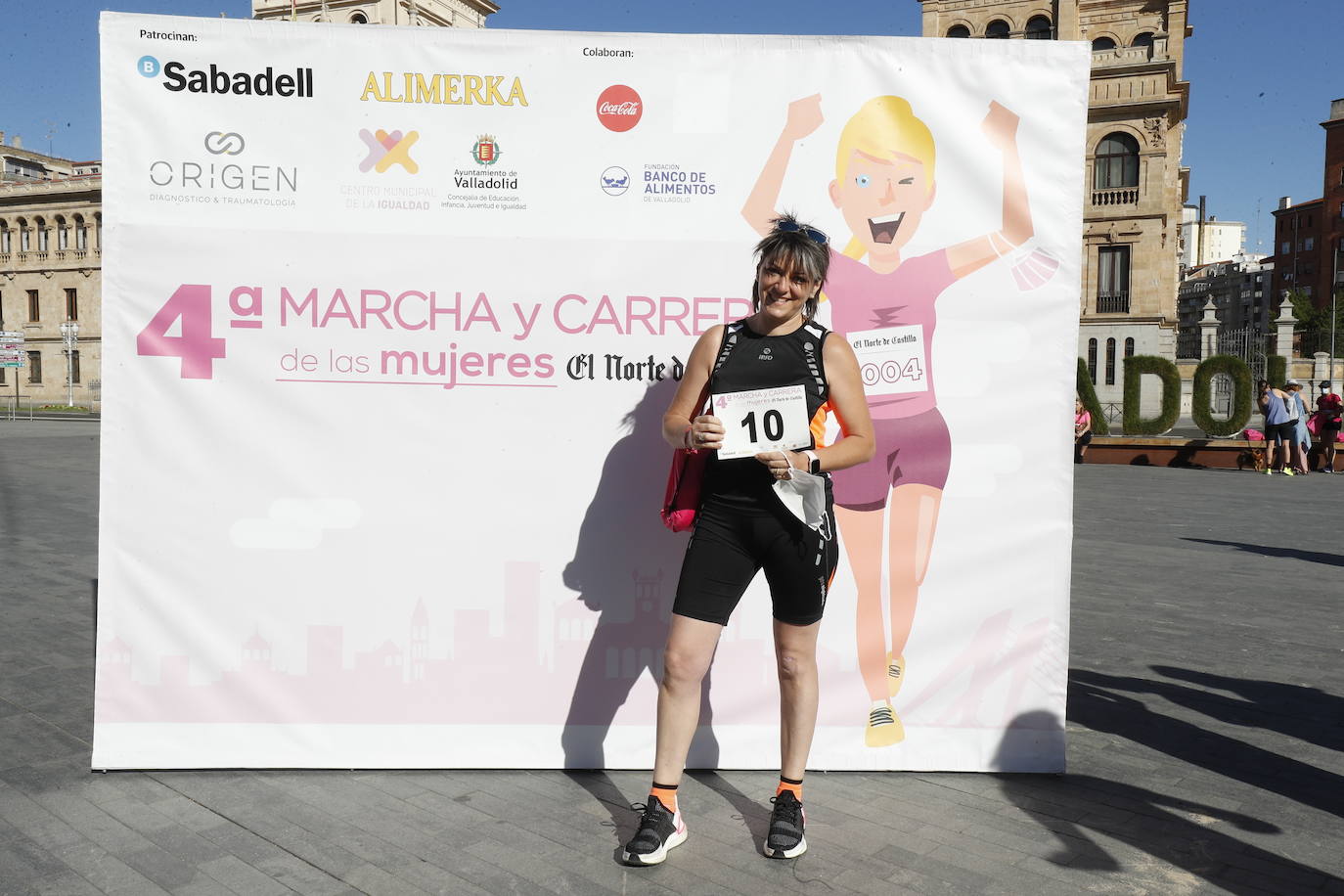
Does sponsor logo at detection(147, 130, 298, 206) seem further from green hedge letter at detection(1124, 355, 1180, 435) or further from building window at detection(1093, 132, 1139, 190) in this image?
building window at detection(1093, 132, 1139, 190)

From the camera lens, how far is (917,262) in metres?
4.06

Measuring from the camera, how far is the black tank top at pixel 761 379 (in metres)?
3.27

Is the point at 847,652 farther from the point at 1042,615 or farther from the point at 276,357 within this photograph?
the point at 276,357

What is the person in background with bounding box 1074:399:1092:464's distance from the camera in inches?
775

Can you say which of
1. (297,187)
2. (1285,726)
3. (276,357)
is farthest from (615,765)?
(1285,726)

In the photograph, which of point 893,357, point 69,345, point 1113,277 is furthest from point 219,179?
point 69,345

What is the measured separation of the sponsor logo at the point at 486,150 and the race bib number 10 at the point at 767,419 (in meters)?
1.44

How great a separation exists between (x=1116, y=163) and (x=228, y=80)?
44733 millimetres

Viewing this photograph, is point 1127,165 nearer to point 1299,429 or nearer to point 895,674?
point 1299,429

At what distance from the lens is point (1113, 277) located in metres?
43.3

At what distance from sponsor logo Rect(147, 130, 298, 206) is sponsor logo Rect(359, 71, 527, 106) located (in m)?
0.44

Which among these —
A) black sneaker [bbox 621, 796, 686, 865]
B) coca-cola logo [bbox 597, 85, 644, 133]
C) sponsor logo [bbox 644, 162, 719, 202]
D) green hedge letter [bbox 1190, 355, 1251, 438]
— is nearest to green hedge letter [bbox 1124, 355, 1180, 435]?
green hedge letter [bbox 1190, 355, 1251, 438]

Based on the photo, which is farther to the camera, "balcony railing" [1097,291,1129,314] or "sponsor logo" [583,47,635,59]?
"balcony railing" [1097,291,1129,314]

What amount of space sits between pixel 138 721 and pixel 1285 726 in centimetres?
481
